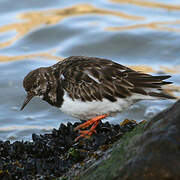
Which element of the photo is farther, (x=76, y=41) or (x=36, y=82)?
(x=76, y=41)

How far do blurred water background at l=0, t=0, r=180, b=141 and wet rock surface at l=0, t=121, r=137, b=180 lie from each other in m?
3.40

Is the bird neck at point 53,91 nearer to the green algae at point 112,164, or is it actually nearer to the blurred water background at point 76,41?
the green algae at point 112,164

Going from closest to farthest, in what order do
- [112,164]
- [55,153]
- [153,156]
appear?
[153,156] → [112,164] → [55,153]

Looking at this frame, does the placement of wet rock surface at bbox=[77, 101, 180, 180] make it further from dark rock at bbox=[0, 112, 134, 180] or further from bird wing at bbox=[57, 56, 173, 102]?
bird wing at bbox=[57, 56, 173, 102]

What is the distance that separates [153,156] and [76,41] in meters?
8.79

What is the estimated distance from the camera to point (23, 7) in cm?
1344

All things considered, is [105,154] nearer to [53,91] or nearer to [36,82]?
[53,91]

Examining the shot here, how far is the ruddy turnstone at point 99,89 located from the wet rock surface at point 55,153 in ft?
0.69

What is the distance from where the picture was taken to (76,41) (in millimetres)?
12188

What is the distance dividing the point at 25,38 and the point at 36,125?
12.5ft

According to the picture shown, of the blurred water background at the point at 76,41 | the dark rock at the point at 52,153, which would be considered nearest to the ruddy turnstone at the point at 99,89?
the dark rock at the point at 52,153

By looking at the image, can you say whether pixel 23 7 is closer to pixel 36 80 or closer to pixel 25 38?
pixel 25 38

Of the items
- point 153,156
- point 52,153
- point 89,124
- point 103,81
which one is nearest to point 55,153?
point 52,153

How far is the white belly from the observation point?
18.4 feet
